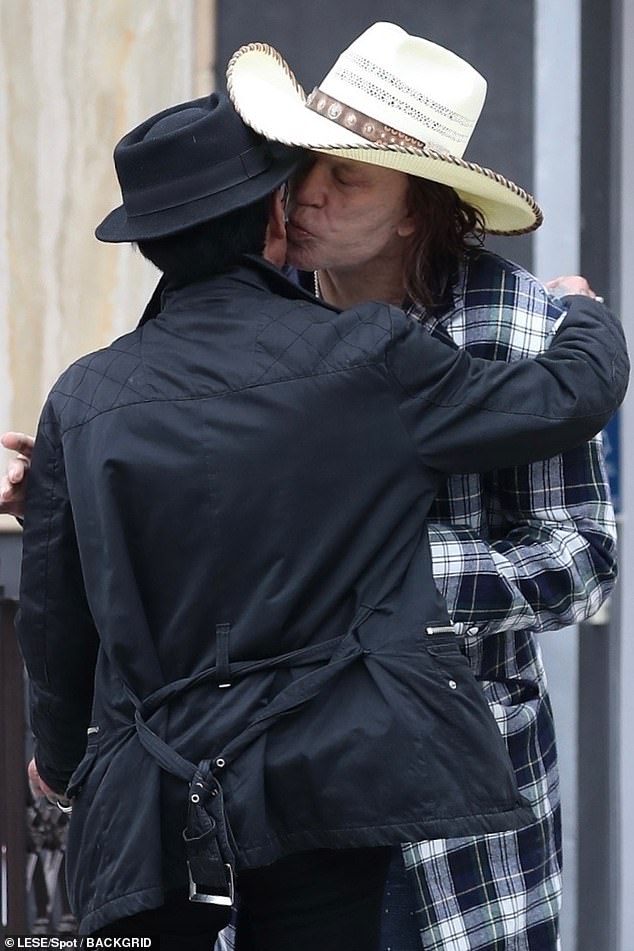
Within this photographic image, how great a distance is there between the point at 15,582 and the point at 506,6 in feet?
6.68

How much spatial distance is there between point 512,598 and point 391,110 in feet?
2.52

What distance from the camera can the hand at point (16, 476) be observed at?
6.91 feet

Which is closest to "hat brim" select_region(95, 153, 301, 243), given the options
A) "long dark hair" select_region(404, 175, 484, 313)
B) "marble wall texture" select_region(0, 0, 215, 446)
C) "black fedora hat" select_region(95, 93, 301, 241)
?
"black fedora hat" select_region(95, 93, 301, 241)

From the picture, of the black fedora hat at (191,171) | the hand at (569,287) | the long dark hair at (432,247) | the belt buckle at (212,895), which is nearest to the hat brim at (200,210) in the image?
the black fedora hat at (191,171)

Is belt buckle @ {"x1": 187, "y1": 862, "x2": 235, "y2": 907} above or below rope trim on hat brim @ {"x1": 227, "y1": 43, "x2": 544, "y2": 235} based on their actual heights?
below

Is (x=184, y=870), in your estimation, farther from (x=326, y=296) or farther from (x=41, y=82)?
(x=41, y=82)

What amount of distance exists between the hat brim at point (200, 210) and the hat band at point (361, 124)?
182mm

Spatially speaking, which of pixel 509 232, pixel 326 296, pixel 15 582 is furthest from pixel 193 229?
pixel 15 582

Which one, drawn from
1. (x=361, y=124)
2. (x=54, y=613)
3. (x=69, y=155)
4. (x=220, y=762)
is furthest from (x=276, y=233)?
(x=69, y=155)

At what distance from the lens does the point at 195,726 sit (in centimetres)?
185

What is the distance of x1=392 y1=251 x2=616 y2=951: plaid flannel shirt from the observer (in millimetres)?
1982

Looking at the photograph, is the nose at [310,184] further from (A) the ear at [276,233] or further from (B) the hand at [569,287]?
(B) the hand at [569,287]

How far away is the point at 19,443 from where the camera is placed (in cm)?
215

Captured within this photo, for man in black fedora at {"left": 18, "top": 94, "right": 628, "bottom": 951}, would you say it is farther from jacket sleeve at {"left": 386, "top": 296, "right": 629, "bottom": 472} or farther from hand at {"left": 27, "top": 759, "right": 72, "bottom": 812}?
hand at {"left": 27, "top": 759, "right": 72, "bottom": 812}
